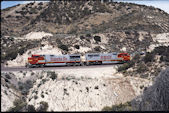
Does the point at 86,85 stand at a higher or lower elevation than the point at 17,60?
higher

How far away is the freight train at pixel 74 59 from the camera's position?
43125 millimetres

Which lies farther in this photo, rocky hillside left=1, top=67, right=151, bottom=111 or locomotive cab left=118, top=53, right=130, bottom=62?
locomotive cab left=118, top=53, right=130, bottom=62

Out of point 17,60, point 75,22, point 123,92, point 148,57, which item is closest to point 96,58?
point 148,57

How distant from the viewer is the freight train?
43.1m

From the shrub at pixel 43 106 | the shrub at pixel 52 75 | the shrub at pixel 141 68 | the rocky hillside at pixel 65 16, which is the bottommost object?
the rocky hillside at pixel 65 16

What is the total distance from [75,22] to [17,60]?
5498 centimetres

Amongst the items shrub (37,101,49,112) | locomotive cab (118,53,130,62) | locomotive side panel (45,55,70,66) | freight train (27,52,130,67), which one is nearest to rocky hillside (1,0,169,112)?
shrub (37,101,49,112)

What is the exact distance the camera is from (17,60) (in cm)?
5019

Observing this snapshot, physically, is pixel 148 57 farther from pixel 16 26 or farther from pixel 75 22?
pixel 16 26

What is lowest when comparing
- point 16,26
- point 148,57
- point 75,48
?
point 16,26

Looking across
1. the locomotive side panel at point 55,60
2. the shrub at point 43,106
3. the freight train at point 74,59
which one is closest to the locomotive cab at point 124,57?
the freight train at point 74,59

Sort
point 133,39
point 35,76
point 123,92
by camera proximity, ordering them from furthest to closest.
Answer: point 133,39 → point 35,76 → point 123,92

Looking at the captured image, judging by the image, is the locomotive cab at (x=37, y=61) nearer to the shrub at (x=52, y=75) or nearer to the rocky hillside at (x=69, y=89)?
the rocky hillside at (x=69, y=89)

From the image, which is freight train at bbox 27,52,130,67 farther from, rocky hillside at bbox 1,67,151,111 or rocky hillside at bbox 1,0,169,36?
rocky hillside at bbox 1,0,169,36
